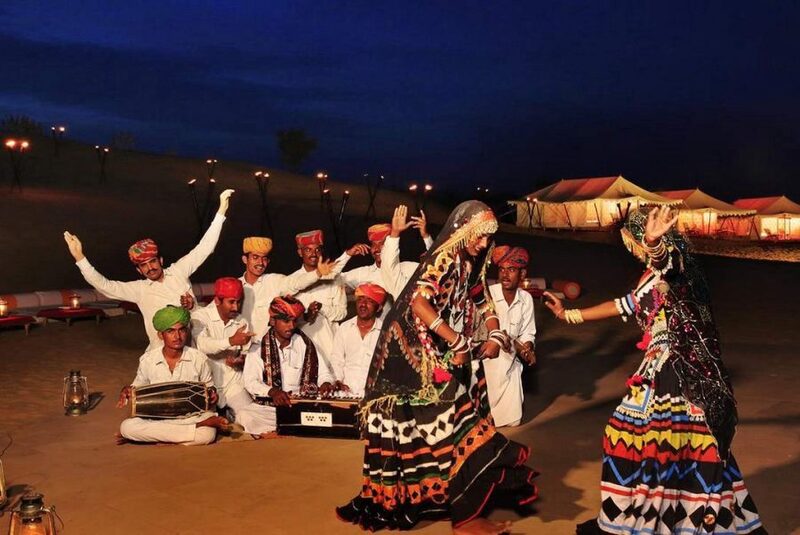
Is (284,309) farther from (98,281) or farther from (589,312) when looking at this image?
(589,312)

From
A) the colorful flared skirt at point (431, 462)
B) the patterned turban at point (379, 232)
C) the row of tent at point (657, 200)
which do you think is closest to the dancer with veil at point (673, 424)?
the colorful flared skirt at point (431, 462)

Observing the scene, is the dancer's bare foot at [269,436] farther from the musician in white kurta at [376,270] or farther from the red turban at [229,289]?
the musician in white kurta at [376,270]

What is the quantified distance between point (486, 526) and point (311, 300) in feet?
15.2

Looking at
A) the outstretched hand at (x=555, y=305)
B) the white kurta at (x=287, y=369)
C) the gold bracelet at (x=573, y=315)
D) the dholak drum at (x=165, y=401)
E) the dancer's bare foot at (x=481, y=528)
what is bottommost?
the dancer's bare foot at (x=481, y=528)

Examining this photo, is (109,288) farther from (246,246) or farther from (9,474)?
(9,474)

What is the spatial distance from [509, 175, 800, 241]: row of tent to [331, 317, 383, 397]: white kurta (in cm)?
3144

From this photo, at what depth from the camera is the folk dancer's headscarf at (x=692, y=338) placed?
4.95 metres

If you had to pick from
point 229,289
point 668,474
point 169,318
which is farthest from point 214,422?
point 668,474

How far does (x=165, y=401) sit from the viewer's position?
7859 mm

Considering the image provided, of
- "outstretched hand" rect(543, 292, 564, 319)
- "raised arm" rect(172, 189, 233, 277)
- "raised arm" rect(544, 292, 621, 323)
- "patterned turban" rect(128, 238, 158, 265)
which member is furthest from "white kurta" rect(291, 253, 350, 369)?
"raised arm" rect(544, 292, 621, 323)

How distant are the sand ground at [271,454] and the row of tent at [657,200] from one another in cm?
2659

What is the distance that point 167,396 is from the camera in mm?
7871

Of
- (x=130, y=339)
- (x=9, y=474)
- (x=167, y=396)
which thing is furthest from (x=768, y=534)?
(x=130, y=339)

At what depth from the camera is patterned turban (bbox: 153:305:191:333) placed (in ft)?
26.1
